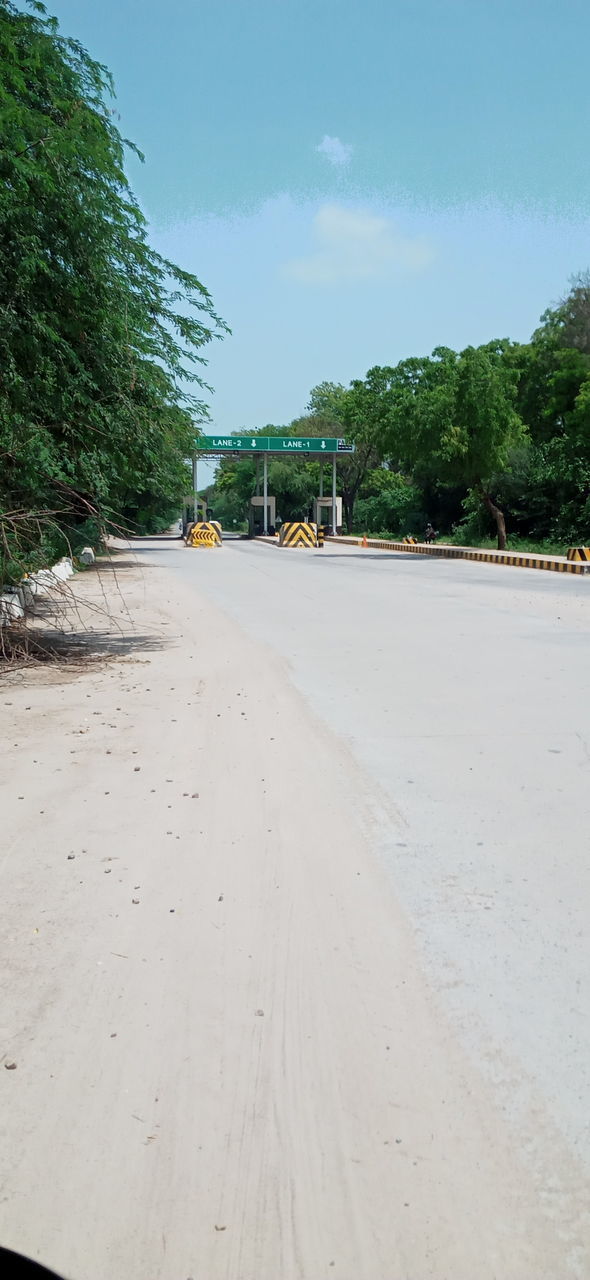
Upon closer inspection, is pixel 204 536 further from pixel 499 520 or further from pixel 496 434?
pixel 496 434

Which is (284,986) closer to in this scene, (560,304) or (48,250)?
(48,250)

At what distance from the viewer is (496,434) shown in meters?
39.5

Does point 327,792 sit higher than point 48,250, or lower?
lower

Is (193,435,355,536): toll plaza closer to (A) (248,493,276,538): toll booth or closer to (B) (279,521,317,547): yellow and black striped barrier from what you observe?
(A) (248,493,276,538): toll booth

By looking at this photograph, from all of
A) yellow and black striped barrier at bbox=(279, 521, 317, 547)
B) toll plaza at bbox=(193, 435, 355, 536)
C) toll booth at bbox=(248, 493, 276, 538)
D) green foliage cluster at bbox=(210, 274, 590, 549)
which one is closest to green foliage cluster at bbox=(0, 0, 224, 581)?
green foliage cluster at bbox=(210, 274, 590, 549)

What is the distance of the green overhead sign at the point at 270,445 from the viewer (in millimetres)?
67000

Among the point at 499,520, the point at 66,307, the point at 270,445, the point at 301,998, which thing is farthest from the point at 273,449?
the point at 301,998

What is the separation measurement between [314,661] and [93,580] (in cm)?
1660

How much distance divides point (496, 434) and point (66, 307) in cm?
3041

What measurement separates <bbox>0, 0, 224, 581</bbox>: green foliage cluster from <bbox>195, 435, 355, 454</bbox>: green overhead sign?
53.7 m

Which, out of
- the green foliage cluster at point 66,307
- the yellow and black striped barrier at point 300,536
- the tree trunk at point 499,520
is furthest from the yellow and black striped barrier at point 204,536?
the green foliage cluster at point 66,307

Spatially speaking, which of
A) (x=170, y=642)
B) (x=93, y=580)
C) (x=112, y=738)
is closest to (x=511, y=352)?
(x=93, y=580)

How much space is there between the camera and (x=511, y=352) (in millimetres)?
59406

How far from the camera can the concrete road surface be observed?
260 cm
